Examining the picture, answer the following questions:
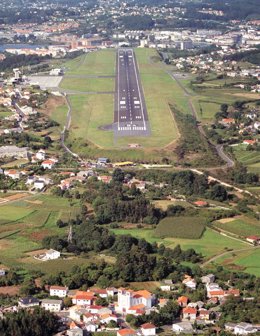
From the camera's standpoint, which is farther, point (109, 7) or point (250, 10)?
point (109, 7)

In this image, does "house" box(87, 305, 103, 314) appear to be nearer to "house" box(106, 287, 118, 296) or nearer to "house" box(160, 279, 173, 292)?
"house" box(106, 287, 118, 296)

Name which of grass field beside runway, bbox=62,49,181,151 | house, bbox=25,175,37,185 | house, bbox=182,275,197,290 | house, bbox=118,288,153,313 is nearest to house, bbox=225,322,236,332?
house, bbox=118,288,153,313

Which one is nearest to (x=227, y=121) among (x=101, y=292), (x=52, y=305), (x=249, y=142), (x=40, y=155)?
(x=249, y=142)

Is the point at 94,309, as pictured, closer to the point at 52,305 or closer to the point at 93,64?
the point at 52,305

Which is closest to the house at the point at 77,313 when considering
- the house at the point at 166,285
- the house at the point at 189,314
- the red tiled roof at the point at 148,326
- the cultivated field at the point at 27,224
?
the red tiled roof at the point at 148,326

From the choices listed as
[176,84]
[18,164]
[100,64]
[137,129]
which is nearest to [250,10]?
[100,64]

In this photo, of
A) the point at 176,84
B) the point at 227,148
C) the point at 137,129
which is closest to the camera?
the point at 227,148

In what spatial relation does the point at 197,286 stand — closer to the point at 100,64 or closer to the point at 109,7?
the point at 100,64
